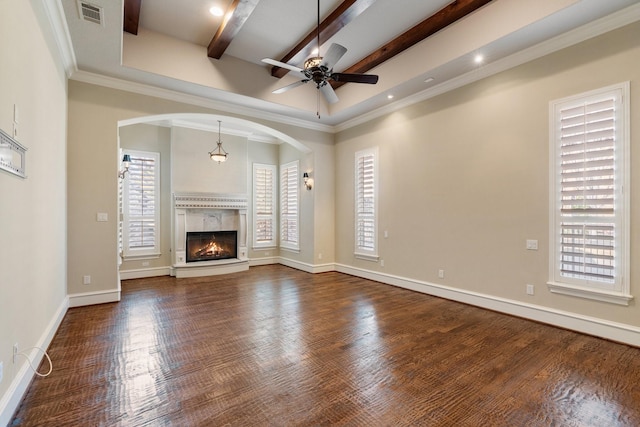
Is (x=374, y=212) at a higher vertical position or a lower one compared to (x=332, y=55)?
lower

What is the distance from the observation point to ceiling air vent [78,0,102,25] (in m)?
3.02

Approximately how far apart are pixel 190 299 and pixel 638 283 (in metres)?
5.66

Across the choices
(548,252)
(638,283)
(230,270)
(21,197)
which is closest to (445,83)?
(548,252)

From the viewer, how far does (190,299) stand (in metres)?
4.86

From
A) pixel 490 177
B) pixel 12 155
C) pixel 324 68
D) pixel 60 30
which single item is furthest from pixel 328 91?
pixel 12 155

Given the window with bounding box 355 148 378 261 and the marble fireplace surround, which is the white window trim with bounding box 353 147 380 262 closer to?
the window with bounding box 355 148 378 261

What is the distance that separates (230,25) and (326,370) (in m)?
4.15

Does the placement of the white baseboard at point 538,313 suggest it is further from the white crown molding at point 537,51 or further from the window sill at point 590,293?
the white crown molding at point 537,51

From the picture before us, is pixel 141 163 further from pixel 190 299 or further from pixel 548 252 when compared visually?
pixel 548 252

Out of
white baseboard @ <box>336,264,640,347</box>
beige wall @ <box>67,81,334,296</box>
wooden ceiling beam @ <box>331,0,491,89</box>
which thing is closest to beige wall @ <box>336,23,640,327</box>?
white baseboard @ <box>336,264,640,347</box>

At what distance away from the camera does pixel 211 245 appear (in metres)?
7.30

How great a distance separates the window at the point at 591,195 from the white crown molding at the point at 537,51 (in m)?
0.66

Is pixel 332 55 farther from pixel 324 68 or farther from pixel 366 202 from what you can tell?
pixel 366 202

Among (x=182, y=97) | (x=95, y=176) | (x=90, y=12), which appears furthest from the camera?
(x=182, y=97)
